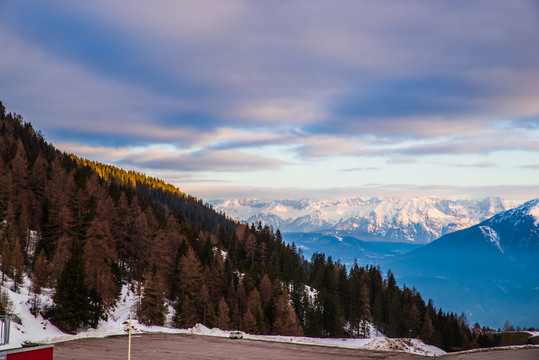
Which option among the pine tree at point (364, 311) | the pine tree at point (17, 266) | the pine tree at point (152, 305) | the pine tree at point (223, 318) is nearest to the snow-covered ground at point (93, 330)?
the pine tree at point (17, 266)

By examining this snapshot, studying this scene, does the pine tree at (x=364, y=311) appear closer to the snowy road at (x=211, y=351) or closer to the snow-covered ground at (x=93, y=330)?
the snow-covered ground at (x=93, y=330)

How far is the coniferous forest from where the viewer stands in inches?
2982

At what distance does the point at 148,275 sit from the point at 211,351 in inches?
1468

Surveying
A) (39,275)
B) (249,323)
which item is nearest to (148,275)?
(39,275)

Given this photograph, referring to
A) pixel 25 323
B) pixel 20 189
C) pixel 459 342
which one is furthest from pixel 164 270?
pixel 459 342

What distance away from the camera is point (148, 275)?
91.3m

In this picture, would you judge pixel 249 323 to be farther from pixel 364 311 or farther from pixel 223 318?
pixel 364 311

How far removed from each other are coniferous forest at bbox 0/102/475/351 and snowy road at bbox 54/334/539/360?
12.5m

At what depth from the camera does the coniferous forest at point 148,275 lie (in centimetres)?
7575

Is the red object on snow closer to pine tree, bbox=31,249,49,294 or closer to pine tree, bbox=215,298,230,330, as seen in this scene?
pine tree, bbox=31,249,49,294

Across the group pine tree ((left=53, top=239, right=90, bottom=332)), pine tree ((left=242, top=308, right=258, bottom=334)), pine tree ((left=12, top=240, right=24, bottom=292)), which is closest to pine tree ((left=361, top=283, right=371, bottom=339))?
pine tree ((left=242, top=308, right=258, bottom=334))

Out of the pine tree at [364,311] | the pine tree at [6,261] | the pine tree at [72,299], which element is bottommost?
the pine tree at [364,311]

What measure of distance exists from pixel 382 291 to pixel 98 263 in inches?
3968

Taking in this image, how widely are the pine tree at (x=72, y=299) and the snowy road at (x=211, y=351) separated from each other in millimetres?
7535
